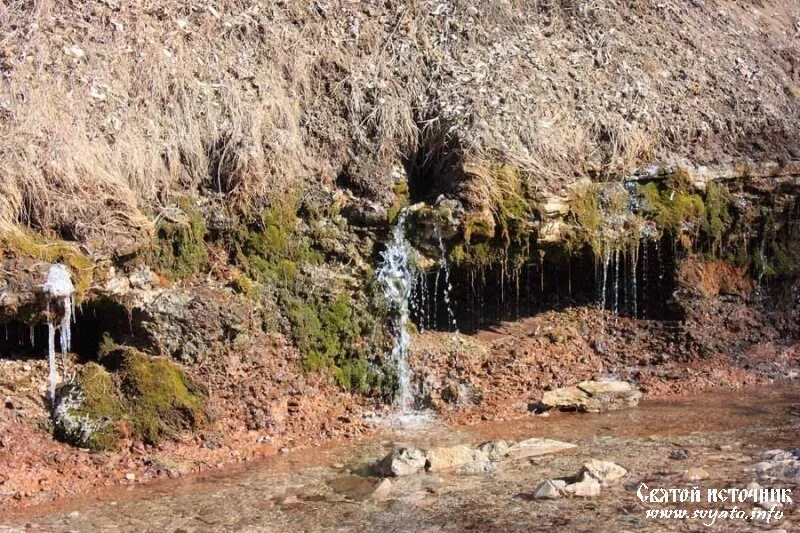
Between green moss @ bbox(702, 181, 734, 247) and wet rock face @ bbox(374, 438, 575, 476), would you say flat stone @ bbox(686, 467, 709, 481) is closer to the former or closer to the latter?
wet rock face @ bbox(374, 438, 575, 476)

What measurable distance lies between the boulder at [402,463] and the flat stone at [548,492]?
1168 millimetres

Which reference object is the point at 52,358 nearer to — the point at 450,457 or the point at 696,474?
the point at 450,457

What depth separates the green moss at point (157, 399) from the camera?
7.51 m

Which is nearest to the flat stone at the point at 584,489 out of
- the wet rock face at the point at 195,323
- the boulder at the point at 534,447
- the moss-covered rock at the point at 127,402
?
the boulder at the point at 534,447

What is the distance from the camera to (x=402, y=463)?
6875 millimetres

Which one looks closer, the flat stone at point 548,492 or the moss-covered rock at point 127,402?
the flat stone at point 548,492

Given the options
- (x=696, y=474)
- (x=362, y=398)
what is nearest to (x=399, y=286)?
(x=362, y=398)

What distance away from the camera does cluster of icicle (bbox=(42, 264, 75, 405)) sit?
7168 millimetres

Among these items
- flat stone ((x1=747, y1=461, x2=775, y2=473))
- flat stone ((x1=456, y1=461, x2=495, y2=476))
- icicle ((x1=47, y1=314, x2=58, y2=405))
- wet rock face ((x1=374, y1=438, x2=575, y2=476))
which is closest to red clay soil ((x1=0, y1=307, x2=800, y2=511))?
icicle ((x1=47, y1=314, x2=58, y2=405))

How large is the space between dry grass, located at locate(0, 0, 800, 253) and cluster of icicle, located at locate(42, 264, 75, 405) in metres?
0.46

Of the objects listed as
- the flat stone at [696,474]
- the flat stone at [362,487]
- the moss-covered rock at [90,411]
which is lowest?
the flat stone at [362,487]

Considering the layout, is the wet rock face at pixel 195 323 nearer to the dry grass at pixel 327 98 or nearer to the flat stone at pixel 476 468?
the dry grass at pixel 327 98

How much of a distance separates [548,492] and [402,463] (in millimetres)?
1357

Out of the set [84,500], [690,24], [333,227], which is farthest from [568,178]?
[84,500]
